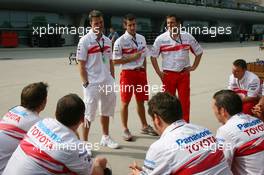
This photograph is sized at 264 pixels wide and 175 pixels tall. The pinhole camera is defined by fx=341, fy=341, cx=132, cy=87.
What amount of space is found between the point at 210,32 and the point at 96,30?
4417 centimetres

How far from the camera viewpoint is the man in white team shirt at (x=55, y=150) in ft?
7.39

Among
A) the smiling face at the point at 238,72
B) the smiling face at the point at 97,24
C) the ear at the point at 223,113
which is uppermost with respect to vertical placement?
the smiling face at the point at 97,24

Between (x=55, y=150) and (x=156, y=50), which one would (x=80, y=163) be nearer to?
(x=55, y=150)

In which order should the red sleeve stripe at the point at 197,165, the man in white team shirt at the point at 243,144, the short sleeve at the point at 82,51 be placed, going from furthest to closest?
the short sleeve at the point at 82,51 < the man in white team shirt at the point at 243,144 < the red sleeve stripe at the point at 197,165

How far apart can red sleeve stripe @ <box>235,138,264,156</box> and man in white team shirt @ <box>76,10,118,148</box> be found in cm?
256

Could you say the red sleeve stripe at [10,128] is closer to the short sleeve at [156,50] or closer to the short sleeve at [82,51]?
the short sleeve at [82,51]

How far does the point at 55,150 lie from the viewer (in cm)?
224

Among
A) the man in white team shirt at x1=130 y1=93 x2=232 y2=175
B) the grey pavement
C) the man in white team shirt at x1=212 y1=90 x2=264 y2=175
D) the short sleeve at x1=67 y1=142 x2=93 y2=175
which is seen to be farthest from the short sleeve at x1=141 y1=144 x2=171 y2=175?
the grey pavement

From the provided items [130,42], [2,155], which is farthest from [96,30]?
[2,155]

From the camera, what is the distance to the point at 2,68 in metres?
13.2

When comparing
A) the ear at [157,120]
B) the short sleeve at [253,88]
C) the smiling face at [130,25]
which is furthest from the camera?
the smiling face at [130,25]

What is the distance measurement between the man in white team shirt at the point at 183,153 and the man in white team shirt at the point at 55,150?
48 centimetres

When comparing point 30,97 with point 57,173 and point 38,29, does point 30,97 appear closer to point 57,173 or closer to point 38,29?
point 57,173

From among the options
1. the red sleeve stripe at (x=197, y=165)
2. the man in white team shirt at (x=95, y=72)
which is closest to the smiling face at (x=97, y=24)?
the man in white team shirt at (x=95, y=72)
